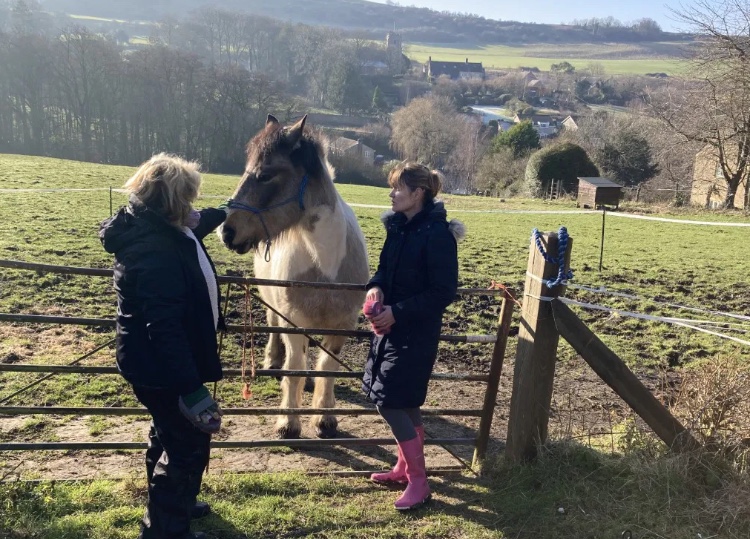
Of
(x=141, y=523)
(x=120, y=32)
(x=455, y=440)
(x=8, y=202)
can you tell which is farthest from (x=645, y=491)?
(x=120, y=32)

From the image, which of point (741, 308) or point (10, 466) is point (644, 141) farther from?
point (10, 466)

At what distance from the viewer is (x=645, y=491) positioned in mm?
3561

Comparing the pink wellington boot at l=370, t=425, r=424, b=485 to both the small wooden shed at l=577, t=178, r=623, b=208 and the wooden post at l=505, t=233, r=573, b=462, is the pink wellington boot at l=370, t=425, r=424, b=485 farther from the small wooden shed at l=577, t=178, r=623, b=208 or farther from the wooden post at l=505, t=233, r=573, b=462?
the small wooden shed at l=577, t=178, r=623, b=208

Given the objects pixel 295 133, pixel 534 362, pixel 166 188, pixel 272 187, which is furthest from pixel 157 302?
pixel 534 362

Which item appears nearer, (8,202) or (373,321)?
(373,321)

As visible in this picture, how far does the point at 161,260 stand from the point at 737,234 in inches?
754

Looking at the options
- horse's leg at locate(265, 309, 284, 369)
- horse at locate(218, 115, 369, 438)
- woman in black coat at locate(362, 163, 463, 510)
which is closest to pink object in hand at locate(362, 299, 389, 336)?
woman in black coat at locate(362, 163, 463, 510)

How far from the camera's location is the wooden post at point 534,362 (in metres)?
3.78

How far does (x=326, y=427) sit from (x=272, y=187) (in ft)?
7.29

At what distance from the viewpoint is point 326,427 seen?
5.01 m

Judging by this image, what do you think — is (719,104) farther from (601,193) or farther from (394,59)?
(394,59)

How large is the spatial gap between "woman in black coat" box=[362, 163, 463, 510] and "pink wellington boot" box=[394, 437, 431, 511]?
2cm

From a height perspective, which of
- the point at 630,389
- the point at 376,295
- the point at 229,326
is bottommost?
the point at 630,389

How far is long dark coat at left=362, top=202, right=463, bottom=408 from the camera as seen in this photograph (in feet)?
11.1
